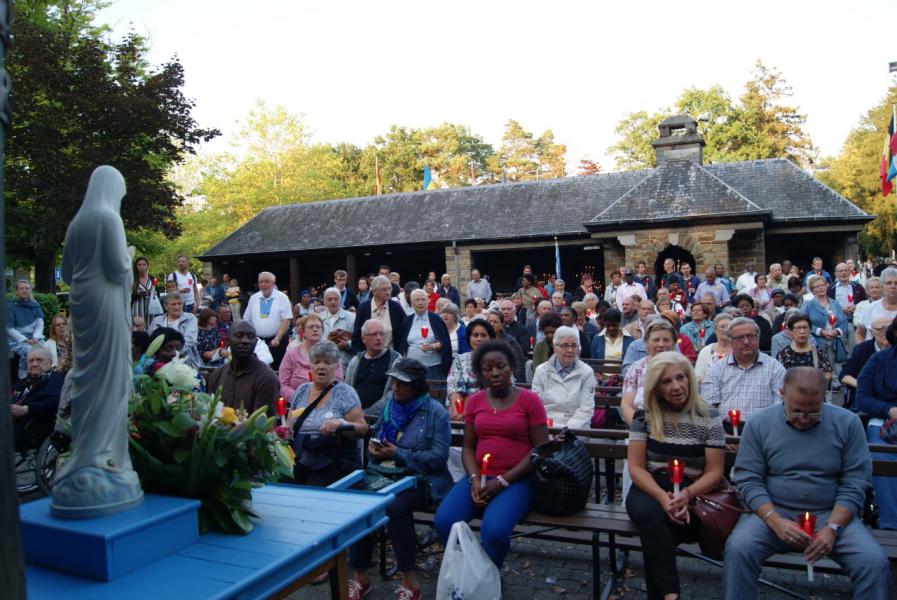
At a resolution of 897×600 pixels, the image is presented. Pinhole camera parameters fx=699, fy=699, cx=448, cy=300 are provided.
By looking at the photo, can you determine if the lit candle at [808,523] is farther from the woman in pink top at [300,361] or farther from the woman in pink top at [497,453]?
the woman in pink top at [300,361]

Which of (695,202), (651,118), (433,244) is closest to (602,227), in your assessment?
(695,202)

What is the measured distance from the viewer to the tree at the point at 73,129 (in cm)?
1662

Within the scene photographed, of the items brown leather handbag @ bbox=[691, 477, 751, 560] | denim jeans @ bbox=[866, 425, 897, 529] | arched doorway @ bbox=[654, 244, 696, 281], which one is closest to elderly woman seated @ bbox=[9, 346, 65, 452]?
brown leather handbag @ bbox=[691, 477, 751, 560]

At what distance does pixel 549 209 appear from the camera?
22.7 metres

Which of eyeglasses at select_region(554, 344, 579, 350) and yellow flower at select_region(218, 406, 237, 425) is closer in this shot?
yellow flower at select_region(218, 406, 237, 425)

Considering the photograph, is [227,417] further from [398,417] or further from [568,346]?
[568,346]

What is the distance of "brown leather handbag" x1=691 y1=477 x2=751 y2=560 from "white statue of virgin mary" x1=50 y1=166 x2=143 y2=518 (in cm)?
275

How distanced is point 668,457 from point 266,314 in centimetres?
647

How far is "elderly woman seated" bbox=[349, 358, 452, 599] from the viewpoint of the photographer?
4309 millimetres

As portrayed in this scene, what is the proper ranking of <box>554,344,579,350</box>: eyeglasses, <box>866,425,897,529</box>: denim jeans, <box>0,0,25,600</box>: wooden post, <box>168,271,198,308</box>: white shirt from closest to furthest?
<box>0,0,25,600</box>: wooden post → <box>866,425,897,529</box>: denim jeans → <box>554,344,579,350</box>: eyeglasses → <box>168,271,198,308</box>: white shirt

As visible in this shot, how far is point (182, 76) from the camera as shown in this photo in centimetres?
1919

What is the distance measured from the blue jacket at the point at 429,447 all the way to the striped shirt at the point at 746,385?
2021 millimetres

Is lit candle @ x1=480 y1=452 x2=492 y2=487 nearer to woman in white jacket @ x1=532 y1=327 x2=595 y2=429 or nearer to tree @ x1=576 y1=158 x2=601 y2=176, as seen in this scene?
woman in white jacket @ x1=532 y1=327 x2=595 y2=429

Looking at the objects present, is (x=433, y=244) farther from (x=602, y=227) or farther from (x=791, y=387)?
(x=791, y=387)
